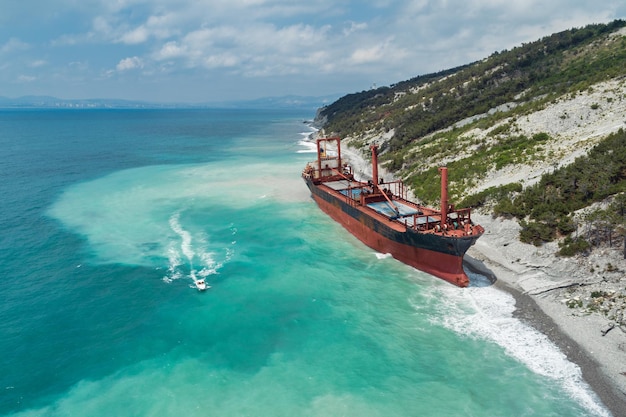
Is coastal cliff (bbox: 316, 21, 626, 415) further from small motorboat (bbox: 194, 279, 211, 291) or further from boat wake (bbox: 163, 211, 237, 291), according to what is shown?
boat wake (bbox: 163, 211, 237, 291)

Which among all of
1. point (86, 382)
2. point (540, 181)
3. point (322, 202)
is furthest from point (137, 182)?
point (540, 181)

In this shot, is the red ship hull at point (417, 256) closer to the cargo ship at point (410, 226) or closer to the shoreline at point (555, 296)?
the cargo ship at point (410, 226)

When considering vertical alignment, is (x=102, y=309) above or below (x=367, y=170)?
below

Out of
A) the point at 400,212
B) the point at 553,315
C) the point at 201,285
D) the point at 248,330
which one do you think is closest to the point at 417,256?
the point at 400,212

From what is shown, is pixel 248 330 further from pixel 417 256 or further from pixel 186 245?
pixel 186 245

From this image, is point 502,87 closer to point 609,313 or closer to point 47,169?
point 609,313

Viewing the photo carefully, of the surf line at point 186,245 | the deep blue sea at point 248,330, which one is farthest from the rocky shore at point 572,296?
the surf line at point 186,245
